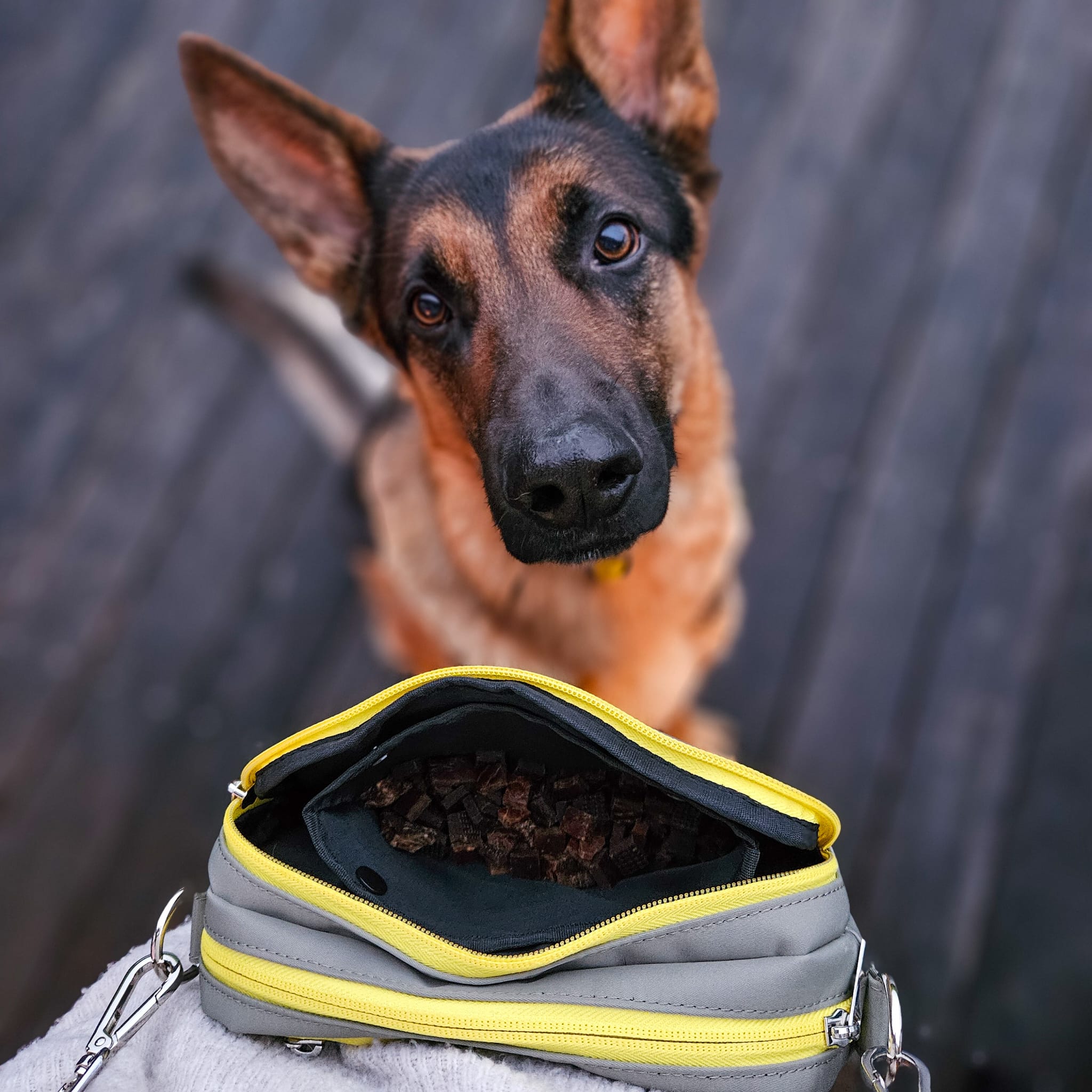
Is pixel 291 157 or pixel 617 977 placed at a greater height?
pixel 291 157

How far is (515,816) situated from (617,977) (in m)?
0.27

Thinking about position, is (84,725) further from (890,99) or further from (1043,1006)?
(890,99)

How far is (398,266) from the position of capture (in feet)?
5.23

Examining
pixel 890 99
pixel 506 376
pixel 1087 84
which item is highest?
pixel 1087 84

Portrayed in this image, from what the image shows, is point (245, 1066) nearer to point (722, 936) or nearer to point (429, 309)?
point (722, 936)

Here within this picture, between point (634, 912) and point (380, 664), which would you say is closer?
point (634, 912)

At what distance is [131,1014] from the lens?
3.65ft

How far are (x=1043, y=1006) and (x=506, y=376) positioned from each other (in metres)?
1.89

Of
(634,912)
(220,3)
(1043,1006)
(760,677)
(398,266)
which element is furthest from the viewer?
(220,3)

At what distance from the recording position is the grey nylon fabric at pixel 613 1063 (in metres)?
0.99

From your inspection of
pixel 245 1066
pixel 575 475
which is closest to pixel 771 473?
pixel 575 475

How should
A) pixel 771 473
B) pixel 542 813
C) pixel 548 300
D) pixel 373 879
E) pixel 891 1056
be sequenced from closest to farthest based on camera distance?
1. pixel 891 1056
2. pixel 373 879
3. pixel 542 813
4. pixel 548 300
5. pixel 771 473

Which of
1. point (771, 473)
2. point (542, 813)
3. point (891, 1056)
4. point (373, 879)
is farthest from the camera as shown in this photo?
point (771, 473)

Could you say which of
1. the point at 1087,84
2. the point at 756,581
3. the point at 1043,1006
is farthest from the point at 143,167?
the point at 1043,1006
